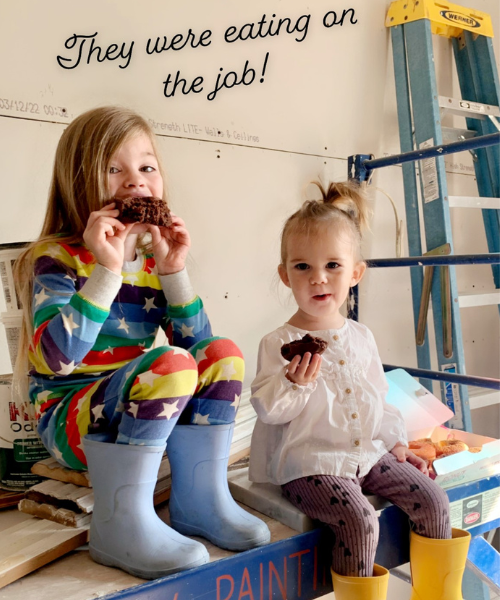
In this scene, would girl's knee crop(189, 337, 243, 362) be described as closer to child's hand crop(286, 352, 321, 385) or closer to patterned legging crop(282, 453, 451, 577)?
child's hand crop(286, 352, 321, 385)

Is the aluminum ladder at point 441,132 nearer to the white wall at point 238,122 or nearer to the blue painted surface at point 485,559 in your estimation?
the white wall at point 238,122

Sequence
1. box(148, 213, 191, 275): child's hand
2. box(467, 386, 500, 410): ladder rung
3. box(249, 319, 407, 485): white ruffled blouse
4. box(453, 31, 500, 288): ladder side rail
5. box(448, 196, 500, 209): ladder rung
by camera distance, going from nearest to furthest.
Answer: box(249, 319, 407, 485): white ruffled blouse → box(148, 213, 191, 275): child's hand → box(448, 196, 500, 209): ladder rung → box(467, 386, 500, 410): ladder rung → box(453, 31, 500, 288): ladder side rail

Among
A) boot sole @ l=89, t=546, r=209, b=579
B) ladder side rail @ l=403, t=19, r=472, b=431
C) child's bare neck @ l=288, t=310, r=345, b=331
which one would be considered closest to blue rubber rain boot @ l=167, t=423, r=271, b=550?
boot sole @ l=89, t=546, r=209, b=579

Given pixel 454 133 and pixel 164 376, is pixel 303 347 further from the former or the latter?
pixel 454 133

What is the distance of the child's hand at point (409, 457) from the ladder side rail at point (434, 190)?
971 millimetres

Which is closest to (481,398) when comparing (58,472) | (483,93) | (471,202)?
(471,202)

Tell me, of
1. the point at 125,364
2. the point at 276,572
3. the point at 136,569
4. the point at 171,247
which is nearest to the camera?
the point at 136,569

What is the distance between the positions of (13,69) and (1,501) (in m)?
1.11

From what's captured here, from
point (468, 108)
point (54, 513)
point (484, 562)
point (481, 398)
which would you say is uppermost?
point (468, 108)

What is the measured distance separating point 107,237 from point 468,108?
182cm

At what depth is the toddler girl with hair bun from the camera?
112 centimetres

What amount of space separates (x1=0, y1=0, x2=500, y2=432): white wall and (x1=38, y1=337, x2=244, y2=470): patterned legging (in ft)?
2.03

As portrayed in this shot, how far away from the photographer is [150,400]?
3.34 ft
